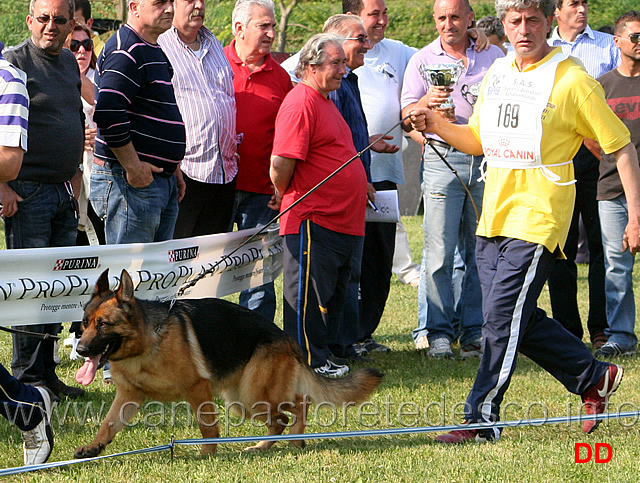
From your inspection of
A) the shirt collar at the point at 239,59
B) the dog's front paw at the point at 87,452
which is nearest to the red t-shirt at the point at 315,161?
the shirt collar at the point at 239,59

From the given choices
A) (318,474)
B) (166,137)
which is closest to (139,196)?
(166,137)

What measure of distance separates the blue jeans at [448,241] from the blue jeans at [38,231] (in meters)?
2.68

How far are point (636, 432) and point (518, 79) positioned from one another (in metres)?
1.96

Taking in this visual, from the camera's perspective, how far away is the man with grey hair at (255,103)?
6.25 metres

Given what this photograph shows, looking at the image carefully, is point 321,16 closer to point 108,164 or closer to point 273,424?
point 108,164

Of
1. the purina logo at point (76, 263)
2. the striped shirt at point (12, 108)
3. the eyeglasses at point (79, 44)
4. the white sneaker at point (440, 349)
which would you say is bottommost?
the white sneaker at point (440, 349)

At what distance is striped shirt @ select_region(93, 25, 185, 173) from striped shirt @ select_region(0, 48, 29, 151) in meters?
1.54

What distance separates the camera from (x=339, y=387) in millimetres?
4637

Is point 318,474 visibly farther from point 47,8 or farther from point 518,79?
point 47,8

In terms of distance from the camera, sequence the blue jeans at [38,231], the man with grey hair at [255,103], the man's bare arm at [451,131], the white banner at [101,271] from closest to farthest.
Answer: the man's bare arm at [451,131]
the white banner at [101,271]
the blue jeans at [38,231]
the man with grey hair at [255,103]

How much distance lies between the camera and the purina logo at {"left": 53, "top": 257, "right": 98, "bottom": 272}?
17.0 feet

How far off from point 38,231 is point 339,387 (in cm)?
204

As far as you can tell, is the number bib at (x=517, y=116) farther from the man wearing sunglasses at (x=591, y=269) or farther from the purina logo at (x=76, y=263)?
the man wearing sunglasses at (x=591, y=269)

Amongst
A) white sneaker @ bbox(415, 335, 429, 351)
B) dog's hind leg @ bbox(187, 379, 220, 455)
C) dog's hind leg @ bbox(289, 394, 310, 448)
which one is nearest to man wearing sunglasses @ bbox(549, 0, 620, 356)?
white sneaker @ bbox(415, 335, 429, 351)
